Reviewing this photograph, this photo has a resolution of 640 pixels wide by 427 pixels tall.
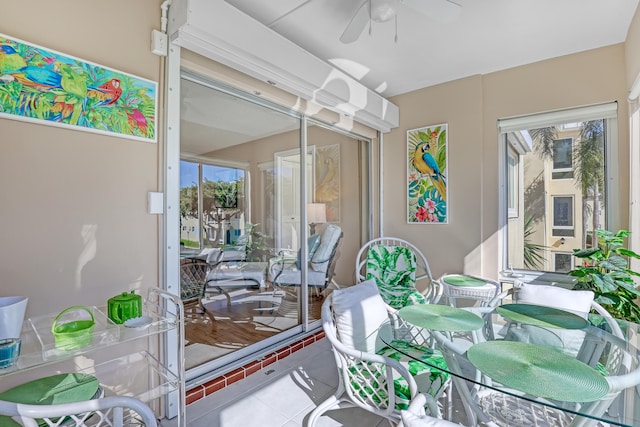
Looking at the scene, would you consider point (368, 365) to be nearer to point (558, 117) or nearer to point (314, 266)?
point (314, 266)

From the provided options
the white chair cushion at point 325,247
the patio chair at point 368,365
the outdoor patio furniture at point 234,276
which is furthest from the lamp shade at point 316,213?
the patio chair at point 368,365

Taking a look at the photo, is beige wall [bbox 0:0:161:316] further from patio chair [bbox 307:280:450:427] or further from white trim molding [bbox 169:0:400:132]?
patio chair [bbox 307:280:450:427]

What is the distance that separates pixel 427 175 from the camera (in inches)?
149

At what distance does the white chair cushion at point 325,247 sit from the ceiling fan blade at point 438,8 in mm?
2191

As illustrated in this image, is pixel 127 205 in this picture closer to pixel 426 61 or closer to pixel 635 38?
pixel 426 61

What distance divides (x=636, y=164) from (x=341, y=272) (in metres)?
2.85

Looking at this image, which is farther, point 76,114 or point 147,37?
point 147,37

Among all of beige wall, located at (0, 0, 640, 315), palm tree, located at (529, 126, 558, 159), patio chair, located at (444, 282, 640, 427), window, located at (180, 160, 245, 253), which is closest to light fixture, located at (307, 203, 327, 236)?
window, located at (180, 160, 245, 253)

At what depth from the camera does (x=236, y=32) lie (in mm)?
2148

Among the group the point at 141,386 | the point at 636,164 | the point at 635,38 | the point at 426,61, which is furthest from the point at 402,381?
the point at 635,38

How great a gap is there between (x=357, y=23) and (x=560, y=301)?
230 centimetres

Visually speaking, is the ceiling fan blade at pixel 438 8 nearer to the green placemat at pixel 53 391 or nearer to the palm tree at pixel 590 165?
the palm tree at pixel 590 165

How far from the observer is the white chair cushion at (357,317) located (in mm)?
1766

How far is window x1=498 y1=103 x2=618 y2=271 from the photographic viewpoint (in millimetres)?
2961
